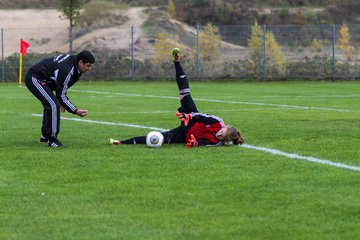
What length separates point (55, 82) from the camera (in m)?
13.9

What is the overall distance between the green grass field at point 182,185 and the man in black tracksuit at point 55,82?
0.45 meters

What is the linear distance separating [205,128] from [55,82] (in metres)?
2.50

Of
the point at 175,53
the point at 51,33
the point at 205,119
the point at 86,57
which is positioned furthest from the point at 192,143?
the point at 51,33

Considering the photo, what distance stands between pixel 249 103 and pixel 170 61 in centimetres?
1967

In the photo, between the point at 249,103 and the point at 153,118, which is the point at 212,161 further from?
the point at 249,103

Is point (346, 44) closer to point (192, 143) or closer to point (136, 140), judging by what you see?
point (136, 140)

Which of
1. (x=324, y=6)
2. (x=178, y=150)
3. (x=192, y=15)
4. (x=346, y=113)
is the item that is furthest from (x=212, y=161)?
(x=324, y=6)

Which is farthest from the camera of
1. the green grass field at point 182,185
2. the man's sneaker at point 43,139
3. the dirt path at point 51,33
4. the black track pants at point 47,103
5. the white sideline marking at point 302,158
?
the dirt path at point 51,33

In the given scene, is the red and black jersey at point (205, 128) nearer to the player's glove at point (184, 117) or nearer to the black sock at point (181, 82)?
the player's glove at point (184, 117)

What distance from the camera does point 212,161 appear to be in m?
11.5

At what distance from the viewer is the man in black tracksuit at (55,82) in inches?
530

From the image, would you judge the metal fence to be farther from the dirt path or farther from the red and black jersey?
the red and black jersey

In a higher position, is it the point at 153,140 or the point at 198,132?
the point at 198,132

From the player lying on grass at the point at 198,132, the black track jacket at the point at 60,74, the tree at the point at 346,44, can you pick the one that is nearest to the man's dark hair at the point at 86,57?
the black track jacket at the point at 60,74
